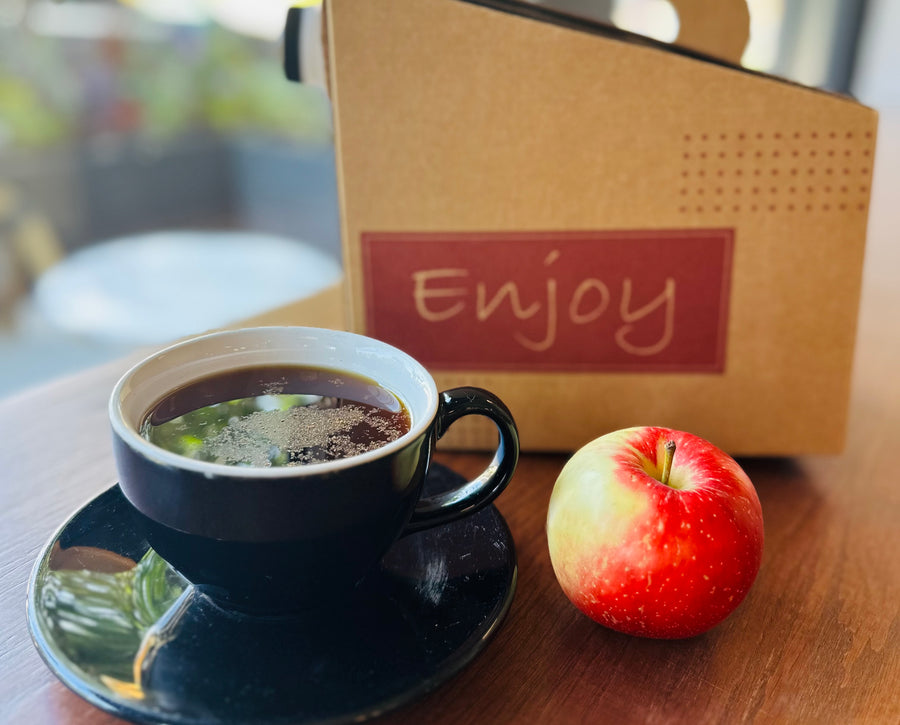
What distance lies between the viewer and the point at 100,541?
51 cm

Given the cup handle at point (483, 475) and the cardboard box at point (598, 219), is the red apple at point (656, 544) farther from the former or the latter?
the cardboard box at point (598, 219)

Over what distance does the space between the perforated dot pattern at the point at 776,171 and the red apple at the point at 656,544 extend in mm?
239

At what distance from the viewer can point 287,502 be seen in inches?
15.9

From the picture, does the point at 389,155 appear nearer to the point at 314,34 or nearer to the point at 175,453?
the point at 314,34

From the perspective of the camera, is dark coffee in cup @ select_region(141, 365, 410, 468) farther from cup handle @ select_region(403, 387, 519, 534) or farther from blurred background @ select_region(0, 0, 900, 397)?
blurred background @ select_region(0, 0, 900, 397)

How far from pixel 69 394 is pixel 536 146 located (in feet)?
1.75

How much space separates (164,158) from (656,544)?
13.8 ft

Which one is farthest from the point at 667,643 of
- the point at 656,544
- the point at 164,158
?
the point at 164,158

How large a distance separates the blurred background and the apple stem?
4.56ft

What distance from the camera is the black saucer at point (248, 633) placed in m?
0.39

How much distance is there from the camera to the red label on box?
65cm

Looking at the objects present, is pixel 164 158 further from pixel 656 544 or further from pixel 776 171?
pixel 656 544

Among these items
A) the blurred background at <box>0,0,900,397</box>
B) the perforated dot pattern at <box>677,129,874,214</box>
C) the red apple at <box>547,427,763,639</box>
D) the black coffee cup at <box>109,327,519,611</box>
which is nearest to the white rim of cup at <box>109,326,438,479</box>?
the black coffee cup at <box>109,327,519,611</box>

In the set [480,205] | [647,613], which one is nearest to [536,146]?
[480,205]
